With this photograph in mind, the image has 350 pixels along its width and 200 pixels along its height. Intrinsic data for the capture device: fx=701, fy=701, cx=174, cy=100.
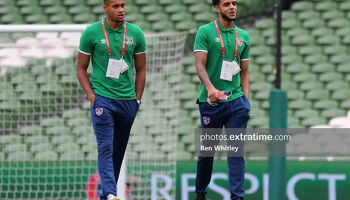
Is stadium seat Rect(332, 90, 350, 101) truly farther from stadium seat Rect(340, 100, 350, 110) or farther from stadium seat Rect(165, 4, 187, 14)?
stadium seat Rect(165, 4, 187, 14)

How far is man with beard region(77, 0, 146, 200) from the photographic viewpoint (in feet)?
14.5

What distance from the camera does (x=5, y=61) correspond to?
802cm

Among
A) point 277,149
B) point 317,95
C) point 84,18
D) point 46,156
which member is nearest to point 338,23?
point 317,95

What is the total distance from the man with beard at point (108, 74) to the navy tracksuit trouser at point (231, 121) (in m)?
0.52

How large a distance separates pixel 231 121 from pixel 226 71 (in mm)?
326

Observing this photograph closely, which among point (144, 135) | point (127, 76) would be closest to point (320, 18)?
point (144, 135)

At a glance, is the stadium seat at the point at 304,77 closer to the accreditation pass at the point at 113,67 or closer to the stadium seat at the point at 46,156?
the stadium seat at the point at 46,156

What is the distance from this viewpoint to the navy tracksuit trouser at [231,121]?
175 inches

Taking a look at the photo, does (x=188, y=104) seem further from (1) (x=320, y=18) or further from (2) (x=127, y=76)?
(2) (x=127, y=76)

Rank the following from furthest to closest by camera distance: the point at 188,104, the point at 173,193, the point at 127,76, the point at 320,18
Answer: the point at 320,18
the point at 188,104
the point at 173,193
the point at 127,76

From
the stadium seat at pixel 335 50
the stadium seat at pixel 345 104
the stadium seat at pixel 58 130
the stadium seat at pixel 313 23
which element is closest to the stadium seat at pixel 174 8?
the stadium seat at pixel 313 23

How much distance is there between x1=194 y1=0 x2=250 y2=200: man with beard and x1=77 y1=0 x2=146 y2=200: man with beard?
0.46 m

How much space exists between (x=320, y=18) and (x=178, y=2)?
2.08 metres

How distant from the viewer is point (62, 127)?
828cm
